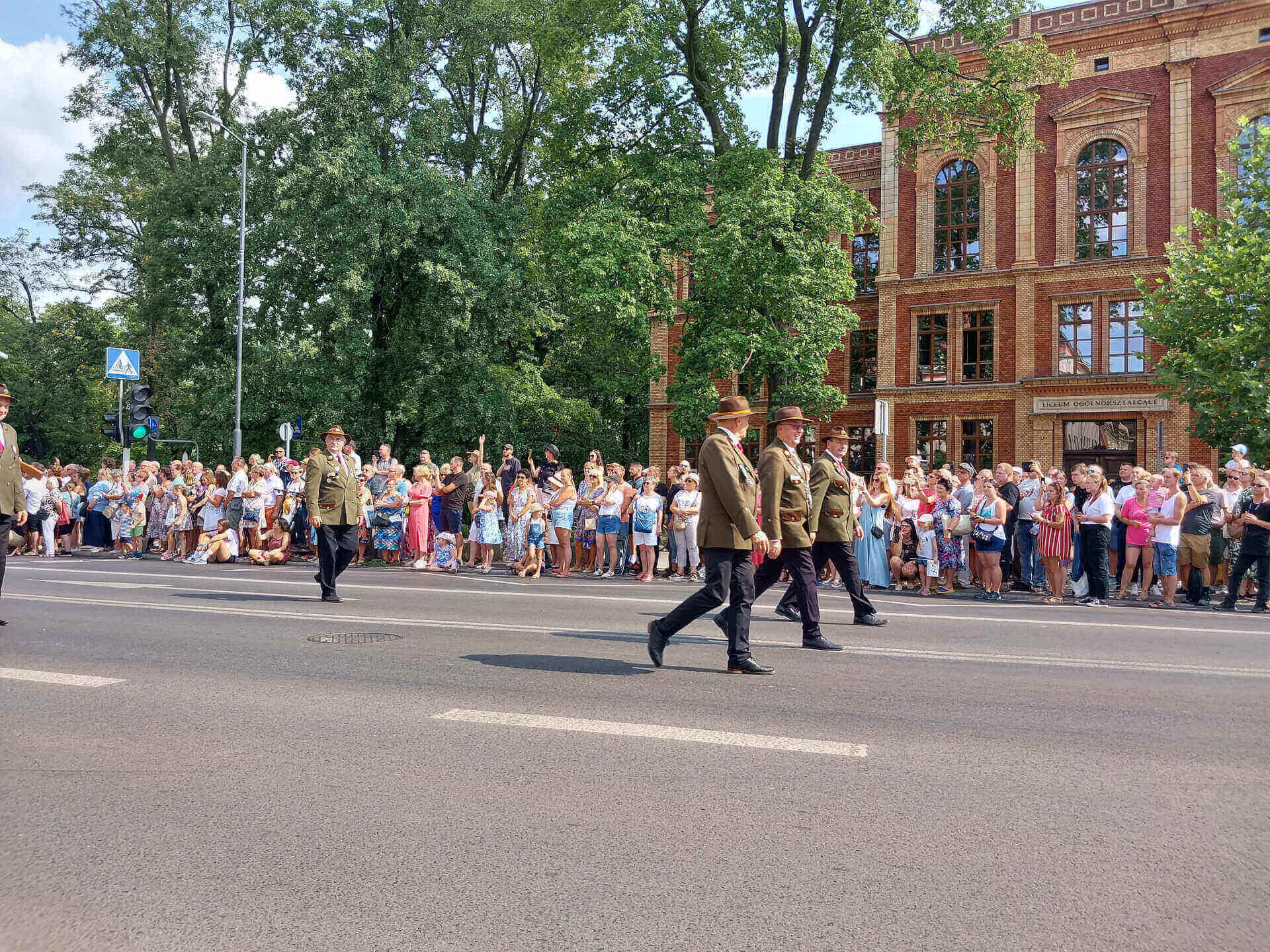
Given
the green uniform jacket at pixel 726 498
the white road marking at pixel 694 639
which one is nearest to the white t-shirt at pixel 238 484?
the white road marking at pixel 694 639

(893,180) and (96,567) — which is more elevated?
(893,180)

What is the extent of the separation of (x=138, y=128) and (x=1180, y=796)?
A: 38.4 meters

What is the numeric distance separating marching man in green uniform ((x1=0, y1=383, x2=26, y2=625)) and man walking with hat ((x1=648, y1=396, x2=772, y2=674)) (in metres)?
6.46

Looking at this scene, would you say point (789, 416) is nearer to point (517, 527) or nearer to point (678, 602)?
point (678, 602)

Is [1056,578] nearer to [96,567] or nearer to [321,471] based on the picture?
[321,471]

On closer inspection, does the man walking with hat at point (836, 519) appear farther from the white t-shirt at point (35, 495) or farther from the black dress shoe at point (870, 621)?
the white t-shirt at point (35, 495)

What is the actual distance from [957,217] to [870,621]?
30481 mm

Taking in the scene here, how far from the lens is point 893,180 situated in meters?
38.4

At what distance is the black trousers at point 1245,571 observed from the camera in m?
13.6

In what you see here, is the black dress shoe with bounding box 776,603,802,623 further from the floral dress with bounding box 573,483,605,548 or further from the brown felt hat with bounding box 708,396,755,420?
the floral dress with bounding box 573,483,605,548

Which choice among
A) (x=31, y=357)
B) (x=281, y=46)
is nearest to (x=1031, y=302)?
(x=281, y=46)

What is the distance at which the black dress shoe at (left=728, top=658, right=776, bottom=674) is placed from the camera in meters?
7.62

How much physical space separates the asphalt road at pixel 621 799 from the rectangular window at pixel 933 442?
95.9 ft

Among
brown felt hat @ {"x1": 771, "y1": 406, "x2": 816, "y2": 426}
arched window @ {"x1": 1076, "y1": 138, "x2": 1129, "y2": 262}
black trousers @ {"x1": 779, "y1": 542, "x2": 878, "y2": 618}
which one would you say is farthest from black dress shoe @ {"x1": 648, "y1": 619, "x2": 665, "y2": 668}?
arched window @ {"x1": 1076, "y1": 138, "x2": 1129, "y2": 262}
